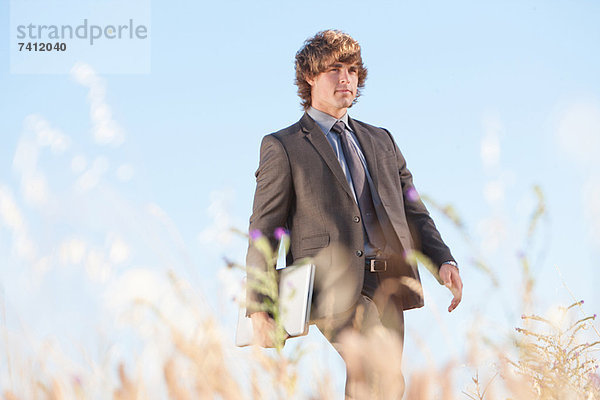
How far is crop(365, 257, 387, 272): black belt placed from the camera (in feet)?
9.82

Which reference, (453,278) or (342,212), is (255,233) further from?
(453,278)

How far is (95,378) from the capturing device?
1786 millimetres

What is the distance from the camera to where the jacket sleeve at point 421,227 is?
338 centimetres

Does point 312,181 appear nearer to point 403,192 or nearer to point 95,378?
point 403,192

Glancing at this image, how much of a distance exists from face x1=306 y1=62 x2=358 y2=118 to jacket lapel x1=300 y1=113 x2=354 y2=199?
11cm

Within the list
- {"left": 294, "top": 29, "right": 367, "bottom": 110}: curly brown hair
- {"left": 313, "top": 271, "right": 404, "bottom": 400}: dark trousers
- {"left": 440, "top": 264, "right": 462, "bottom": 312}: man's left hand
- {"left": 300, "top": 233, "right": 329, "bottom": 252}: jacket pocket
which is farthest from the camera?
{"left": 294, "top": 29, "right": 367, "bottom": 110}: curly brown hair

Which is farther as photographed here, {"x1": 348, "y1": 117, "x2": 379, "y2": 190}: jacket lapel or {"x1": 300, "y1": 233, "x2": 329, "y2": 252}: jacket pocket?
{"x1": 348, "y1": 117, "x2": 379, "y2": 190}: jacket lapel

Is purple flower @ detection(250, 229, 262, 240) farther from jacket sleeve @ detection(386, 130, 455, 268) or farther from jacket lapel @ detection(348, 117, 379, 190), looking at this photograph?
jacket sleeve @ detection(386, 130, 455, 268)

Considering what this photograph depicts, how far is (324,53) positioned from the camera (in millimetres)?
3535

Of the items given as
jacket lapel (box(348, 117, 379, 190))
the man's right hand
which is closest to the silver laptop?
the man's right hand

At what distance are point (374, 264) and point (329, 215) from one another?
0.29m

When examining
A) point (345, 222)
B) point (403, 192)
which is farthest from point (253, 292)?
point (403, 192)

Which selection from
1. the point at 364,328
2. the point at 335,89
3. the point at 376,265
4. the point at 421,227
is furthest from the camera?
the point at 421,227

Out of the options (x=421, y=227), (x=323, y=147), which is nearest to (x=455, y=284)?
(x=421, y=227)
